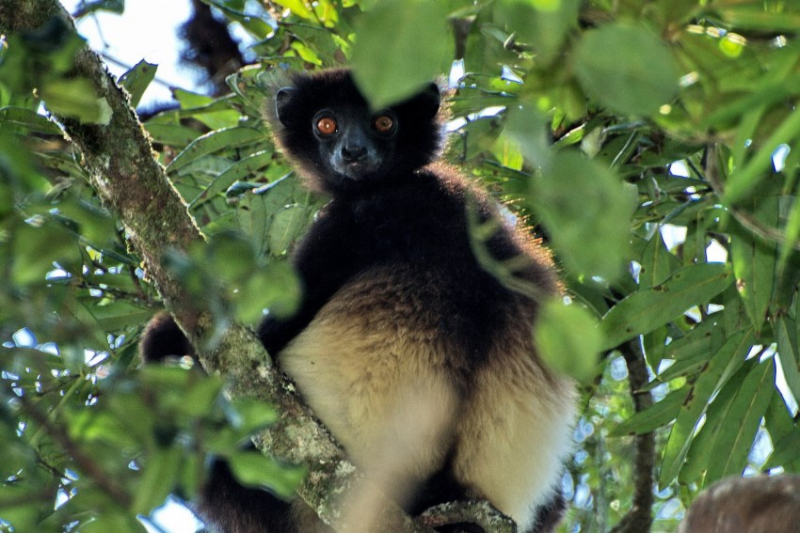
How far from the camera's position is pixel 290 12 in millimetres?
5840

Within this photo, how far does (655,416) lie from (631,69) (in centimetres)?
333

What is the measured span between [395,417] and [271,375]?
2.17 feet

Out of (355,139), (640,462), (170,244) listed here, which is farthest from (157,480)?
(640,462)

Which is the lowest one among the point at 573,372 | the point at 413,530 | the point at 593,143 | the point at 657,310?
the point at 657,310

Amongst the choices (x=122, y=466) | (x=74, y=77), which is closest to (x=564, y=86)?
A: (x=122, y=466)

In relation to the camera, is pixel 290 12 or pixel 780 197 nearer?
pixel 780 197

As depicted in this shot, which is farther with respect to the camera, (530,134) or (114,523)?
(114,523)

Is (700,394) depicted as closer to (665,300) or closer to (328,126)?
(665,300)

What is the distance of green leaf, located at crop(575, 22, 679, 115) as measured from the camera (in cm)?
133

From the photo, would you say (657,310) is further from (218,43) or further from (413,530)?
(218,43)

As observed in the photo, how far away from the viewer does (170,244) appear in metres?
3.14

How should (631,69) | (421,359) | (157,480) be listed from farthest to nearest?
(421,359)
(157,480)
(631,69)

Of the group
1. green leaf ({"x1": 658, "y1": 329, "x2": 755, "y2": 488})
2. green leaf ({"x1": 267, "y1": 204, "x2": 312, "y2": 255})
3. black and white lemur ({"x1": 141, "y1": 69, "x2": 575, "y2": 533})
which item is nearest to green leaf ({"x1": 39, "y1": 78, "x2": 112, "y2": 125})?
black and white lemur ({"x1": 141, "y1": 69, "x2": 575, "y2": 533})

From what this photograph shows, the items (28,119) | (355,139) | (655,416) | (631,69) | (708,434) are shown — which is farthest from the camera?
(355,139)
